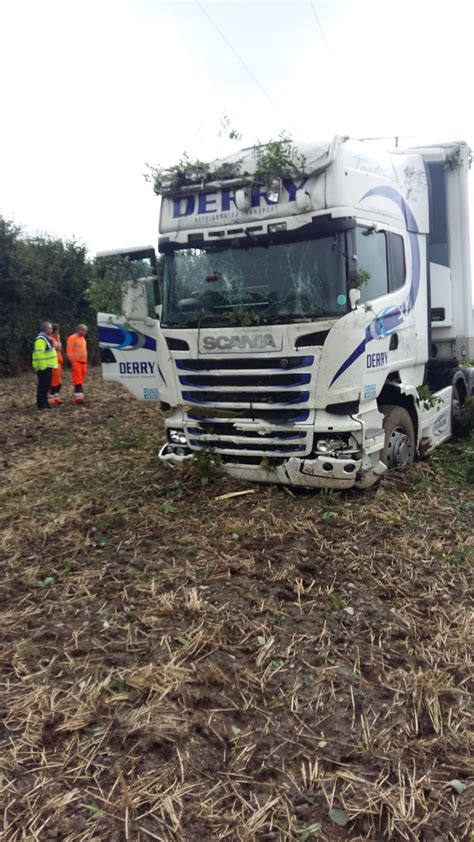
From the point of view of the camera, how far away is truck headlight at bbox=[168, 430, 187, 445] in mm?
6270

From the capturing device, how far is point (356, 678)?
3277 millimetres

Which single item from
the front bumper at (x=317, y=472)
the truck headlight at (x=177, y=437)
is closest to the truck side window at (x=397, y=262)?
the front bumper at (x=317, y=472)

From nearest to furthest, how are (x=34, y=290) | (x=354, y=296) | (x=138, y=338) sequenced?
(x=354, y=296), (x=138, y=338), (x=34, y=290)

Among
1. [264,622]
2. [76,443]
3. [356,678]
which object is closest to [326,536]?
[264,622]

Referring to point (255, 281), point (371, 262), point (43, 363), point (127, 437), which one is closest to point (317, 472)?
point (255, 281)

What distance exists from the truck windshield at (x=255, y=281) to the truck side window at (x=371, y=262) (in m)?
0.19

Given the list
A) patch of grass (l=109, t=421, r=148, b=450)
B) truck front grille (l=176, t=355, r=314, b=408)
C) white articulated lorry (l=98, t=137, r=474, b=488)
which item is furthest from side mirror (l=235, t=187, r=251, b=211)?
patch of grass (l=109, t=421, r=148, b=450)

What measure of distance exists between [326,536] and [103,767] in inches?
104

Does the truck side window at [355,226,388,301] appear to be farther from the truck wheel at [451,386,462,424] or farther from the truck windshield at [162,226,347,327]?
the truck wheel at [451,386,462,424]

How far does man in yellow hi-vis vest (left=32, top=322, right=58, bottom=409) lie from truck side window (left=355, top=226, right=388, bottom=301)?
7.66 meters

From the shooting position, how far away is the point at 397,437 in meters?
6.42

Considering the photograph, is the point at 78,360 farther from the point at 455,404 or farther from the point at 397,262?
the point at 397,262

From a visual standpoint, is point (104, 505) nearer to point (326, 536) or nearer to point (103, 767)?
point (326, 536)

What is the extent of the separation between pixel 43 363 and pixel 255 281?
23.7 feet
